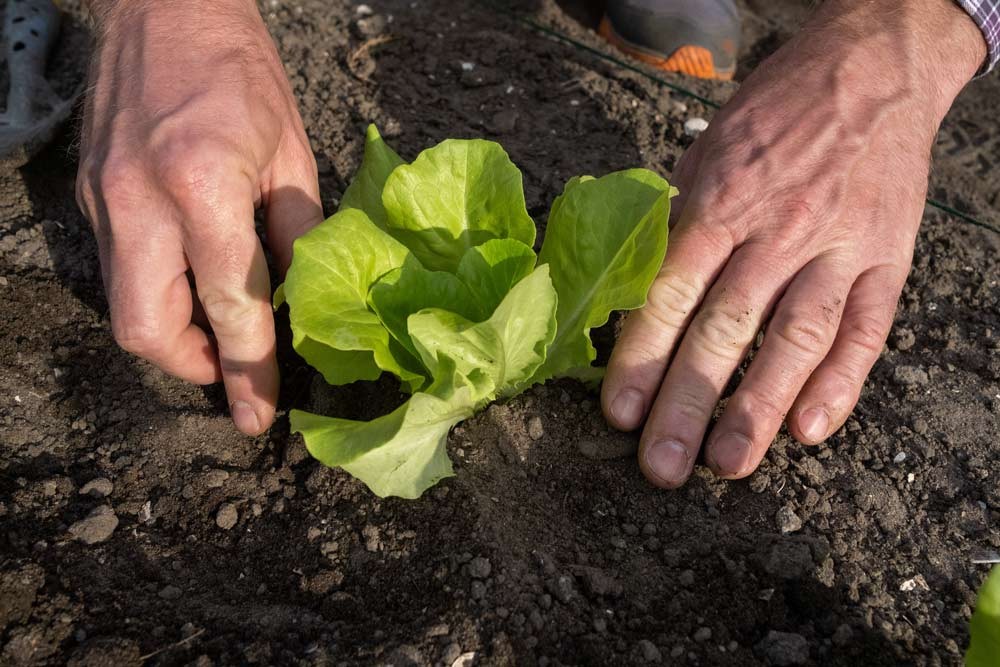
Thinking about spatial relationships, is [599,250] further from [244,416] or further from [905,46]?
[905,46]

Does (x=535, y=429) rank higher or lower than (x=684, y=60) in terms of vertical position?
lower

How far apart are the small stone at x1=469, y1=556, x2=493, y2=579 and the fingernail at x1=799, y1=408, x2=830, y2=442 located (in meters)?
0.95

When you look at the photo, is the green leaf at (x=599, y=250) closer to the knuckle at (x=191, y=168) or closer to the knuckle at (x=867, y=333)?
the knuckle at (x=867, y=333)

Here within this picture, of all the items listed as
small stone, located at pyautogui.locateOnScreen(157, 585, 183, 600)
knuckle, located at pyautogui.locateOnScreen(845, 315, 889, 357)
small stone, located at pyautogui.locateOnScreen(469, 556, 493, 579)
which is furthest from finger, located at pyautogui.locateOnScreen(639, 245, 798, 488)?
small stone, located at pyautogui.locateOnScreen(157, 585, 183, 600)

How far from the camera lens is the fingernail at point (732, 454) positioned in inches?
88.5

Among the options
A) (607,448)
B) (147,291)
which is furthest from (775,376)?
(147,291)

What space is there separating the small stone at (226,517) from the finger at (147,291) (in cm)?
43

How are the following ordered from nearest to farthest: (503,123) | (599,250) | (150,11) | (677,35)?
(599,250) < (150,11) < (503,123) < (677,35)

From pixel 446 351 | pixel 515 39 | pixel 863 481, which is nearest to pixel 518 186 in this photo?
pixel 446 351

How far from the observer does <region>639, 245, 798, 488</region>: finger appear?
89.0 inches

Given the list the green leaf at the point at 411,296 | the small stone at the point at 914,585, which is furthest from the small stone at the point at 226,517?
the small stone at the point at 914,585

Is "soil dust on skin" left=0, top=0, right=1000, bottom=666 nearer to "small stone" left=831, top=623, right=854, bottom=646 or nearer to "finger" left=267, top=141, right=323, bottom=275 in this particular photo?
"small stone" left=831, top=623, right=854, bottom=646

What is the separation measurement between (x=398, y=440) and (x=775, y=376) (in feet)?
3.46

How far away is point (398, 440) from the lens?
1911mm
